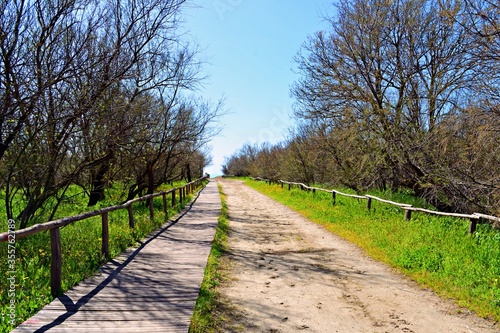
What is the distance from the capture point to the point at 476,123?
8.09 meters

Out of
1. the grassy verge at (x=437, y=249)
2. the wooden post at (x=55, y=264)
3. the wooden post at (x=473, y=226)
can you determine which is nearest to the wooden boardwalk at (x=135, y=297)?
the wooden post at (x=55, y=264)

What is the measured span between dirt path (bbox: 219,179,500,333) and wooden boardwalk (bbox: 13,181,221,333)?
624 mm

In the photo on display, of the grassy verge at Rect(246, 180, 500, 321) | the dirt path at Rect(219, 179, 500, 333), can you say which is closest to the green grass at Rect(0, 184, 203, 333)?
the dirt path at Rect(219, 179, 500, 333)

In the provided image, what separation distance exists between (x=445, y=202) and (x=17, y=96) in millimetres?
13235

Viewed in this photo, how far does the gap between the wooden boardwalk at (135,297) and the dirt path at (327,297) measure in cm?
62

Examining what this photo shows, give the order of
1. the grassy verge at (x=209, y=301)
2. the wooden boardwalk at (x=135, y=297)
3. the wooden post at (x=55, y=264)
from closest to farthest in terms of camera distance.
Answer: the wooden boardwalk at (x=135, y=297)
the grassy verge at (x=209, y=301)
the wooden post at (x=55, y=264)

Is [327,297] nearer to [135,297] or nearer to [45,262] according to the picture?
[135,297]

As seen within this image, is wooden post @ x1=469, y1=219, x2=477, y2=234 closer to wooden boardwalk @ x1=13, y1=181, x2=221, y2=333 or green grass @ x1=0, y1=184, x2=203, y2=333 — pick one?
wooden boardwalk @ x1=13, y1=181, x2=221, y2=333

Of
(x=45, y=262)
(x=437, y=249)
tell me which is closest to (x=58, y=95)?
(x=45, y=262)

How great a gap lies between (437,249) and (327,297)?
3.57 meters

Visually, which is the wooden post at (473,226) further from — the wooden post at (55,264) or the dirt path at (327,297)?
the wooden post at (55,264)

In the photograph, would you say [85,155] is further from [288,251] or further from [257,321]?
[257,321]

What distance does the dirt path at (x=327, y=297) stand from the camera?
14.9ft

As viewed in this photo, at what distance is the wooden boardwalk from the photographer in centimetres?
418
